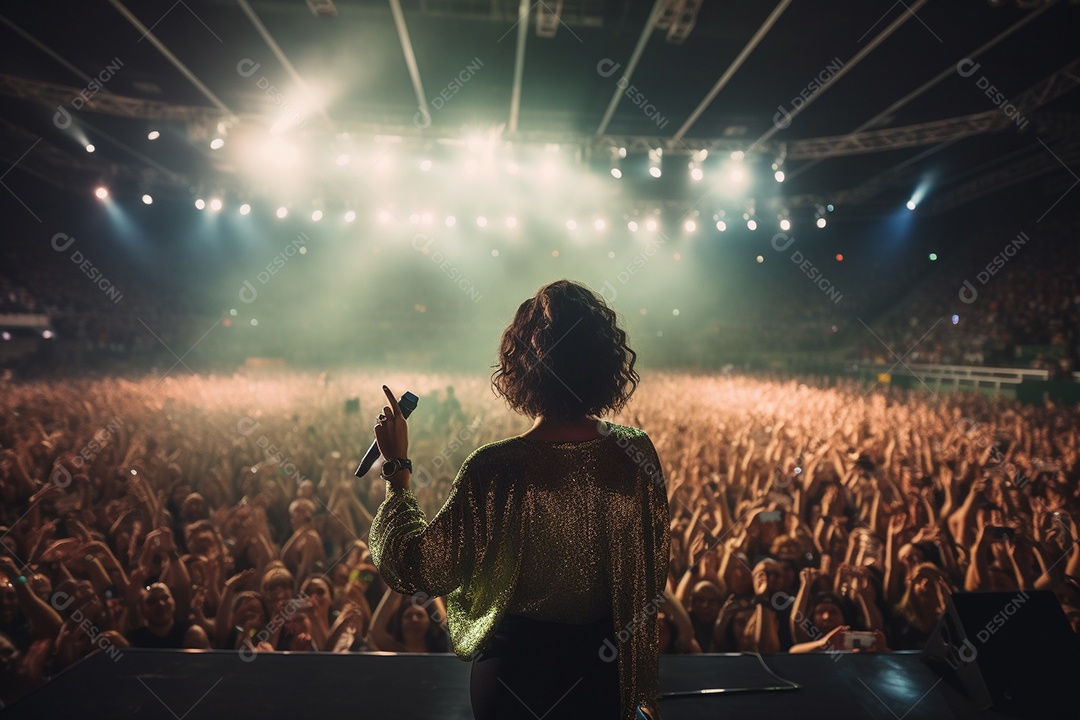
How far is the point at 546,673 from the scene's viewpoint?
1475 mm

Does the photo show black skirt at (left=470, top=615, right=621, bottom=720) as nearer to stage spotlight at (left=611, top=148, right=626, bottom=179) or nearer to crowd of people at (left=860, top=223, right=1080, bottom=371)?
stage spotlight at (left=611, top=148, right=626, bottom=179)

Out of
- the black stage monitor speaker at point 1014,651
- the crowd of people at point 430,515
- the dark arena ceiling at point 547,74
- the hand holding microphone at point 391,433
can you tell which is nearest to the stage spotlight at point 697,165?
the dark arena ceiling at point 547,74

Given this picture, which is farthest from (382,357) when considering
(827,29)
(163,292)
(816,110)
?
(827,29)

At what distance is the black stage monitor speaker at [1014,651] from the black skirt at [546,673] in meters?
1.51

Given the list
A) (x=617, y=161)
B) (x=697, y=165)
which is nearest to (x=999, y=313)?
(x=697, y=165)

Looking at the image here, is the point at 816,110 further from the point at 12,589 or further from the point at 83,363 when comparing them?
the point at 83,363

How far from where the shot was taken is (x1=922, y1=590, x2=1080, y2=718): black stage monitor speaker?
6.83ft

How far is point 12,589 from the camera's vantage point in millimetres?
3154

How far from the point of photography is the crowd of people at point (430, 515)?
129 inches

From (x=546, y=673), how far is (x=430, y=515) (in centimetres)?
377

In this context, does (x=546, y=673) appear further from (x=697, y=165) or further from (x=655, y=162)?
(x=697, y=165)

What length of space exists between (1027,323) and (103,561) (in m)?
21.4

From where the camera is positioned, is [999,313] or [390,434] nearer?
[390,434]

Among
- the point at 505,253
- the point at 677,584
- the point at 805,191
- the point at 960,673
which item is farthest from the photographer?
the point at 505,253
